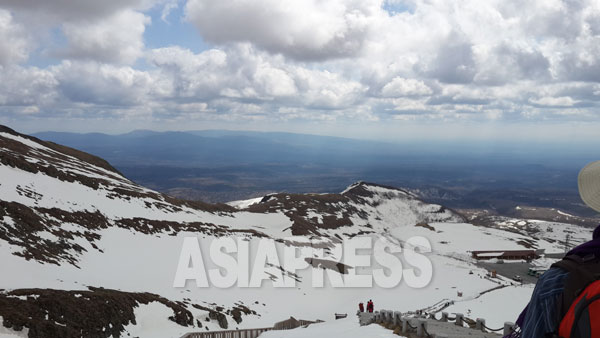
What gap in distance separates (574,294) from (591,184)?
2.68 ft

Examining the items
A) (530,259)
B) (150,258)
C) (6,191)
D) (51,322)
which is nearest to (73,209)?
(6,191)

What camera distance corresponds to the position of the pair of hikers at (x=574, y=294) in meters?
2.22

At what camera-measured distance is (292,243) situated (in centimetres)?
6112

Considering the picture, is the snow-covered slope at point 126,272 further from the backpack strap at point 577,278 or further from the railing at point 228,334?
the backpack strap at point 577,278

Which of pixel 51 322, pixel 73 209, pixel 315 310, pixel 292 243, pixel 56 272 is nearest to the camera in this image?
pixel 51 322

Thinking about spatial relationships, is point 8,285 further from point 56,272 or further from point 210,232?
point 210,232

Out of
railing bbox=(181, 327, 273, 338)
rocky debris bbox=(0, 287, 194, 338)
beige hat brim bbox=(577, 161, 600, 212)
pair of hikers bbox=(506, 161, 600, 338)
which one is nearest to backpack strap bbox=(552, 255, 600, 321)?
pair of hikers bbox=(506, 161, 600, 338)

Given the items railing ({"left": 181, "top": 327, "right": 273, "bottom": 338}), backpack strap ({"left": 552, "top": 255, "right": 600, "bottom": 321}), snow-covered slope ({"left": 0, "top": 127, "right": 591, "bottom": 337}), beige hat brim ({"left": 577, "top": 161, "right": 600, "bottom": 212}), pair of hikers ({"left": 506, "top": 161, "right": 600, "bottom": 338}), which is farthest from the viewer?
snow-covered slope ({"left": 0, "top": 127, "right": 591, "bottom": 337})

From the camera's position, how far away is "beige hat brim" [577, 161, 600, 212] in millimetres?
2678

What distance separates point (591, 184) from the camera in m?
2.71

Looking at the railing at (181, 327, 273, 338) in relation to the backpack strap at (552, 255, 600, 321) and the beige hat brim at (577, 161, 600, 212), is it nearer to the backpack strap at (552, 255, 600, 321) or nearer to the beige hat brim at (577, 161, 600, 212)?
the backpack strap at (552, 255, 600, 321)

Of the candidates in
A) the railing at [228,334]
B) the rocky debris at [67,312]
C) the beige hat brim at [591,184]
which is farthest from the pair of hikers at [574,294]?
the rocky debris at [67,312]

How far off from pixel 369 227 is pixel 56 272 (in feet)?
325

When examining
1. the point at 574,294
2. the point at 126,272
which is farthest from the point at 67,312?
the point at 574,294
